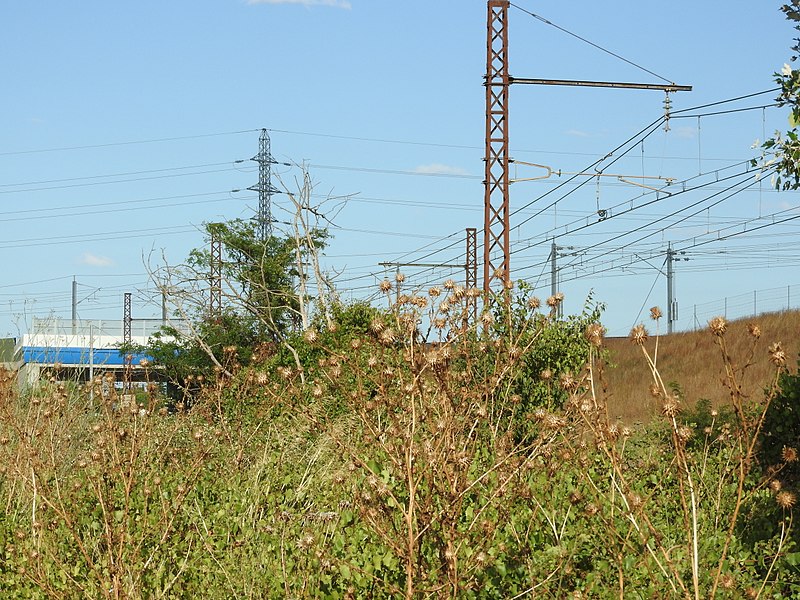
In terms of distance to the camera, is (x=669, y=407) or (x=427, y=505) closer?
(x=669, y=407)

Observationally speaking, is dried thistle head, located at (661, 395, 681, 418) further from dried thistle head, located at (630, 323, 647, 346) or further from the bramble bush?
dried thistle head, located at (630, 323, 647, 346)

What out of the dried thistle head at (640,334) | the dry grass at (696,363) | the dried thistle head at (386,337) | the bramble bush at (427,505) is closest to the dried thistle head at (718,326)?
the bramble bush at (427,505)

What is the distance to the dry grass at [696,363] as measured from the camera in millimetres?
24141

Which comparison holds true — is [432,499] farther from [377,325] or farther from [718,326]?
[718,326]

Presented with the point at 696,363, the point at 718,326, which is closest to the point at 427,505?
the point at 718,326

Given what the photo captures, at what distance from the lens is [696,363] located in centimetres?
2880

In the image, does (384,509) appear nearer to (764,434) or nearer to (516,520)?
(516,520)

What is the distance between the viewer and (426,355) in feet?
14.2

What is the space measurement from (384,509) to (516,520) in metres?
1.86

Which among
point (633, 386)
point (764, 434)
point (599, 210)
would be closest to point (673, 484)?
point (764, 434)

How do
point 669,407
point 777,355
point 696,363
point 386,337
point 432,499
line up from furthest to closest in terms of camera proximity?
point 696,363, point 432,499, point 386,337, point 777,355, point 669,407

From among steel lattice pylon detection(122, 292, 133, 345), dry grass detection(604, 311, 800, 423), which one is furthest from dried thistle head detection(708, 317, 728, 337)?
steel lattice pylon detection(122, 292, 133, 345)

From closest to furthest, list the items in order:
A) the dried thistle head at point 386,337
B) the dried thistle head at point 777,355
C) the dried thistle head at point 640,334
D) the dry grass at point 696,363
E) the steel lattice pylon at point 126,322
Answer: the dried thistle head at point 640,334 < the dried thistle head at point 777,355 < the dried thistle head at point 386,337 < the dry grass at point 696,363 < the steel lattice pylon at point 126,322

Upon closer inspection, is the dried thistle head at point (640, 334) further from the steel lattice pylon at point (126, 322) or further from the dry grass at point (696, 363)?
the steel lattice pylon at point (126, 322)
